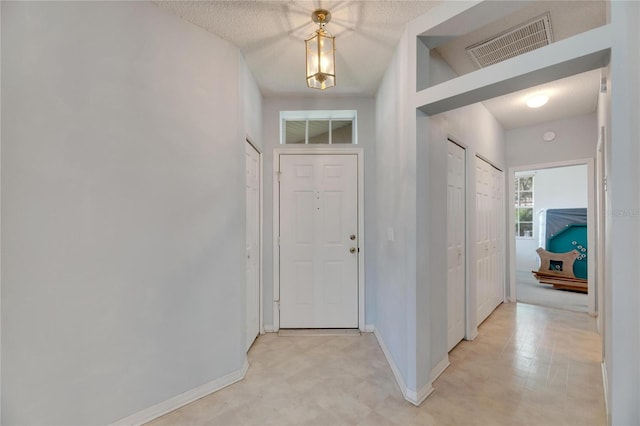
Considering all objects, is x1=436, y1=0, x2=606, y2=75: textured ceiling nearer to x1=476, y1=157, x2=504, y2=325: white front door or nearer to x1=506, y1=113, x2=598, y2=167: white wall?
x1=476, y1=157, x2=504, y2=325: white front door

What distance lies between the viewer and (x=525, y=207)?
712cm

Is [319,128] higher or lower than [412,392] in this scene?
higher

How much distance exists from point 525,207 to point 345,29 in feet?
24.2

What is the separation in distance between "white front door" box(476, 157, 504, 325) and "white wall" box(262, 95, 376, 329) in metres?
1.27

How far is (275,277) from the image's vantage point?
3.06 meters

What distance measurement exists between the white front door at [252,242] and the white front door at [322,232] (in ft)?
0.94

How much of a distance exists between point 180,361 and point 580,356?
338cm

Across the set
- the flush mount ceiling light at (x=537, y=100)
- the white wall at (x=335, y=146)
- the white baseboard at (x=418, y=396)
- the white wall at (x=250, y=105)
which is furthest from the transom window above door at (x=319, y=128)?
the white baseboard at (x=418, y=396)

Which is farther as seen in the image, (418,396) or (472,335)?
(472,335)

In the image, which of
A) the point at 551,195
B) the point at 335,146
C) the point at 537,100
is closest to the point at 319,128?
the point at 335,146

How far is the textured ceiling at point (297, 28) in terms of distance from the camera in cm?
177

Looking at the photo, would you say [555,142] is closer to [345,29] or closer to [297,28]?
[345,29]

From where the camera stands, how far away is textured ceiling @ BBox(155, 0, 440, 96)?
1.77 meters

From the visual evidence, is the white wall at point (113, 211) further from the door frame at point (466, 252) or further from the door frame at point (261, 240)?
the door frame at point (466, 252)
